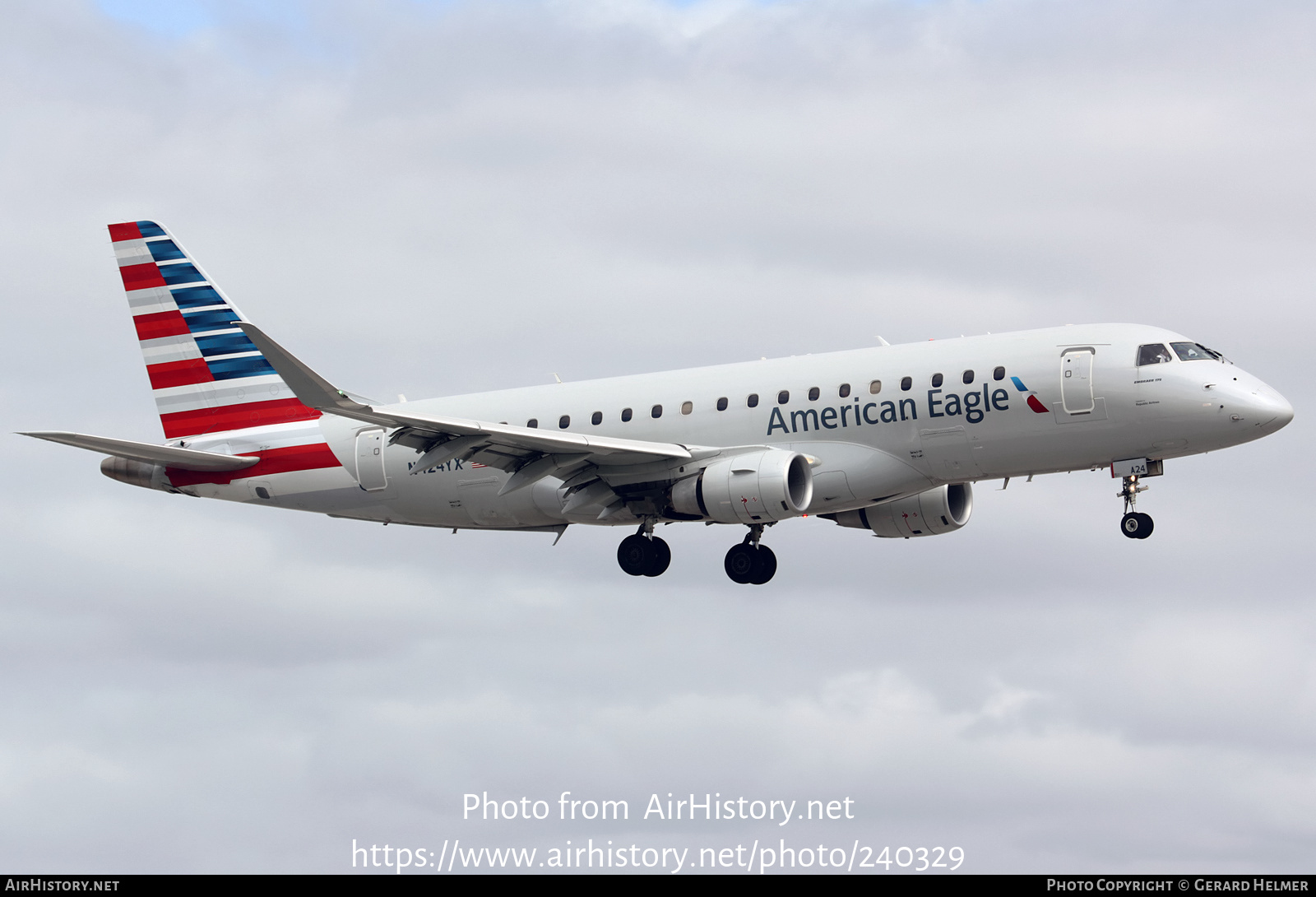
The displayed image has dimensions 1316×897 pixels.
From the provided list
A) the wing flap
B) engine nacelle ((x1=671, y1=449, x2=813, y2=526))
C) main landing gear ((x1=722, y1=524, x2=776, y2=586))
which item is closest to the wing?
the wing flap

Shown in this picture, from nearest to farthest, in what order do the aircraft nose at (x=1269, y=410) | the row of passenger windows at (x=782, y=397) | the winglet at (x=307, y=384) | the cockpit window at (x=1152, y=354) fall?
the winglet at (x=307, y=384) < the aircraft nose at (x=1269, y=410) < the cockpit window at (x=1152, y=354) < the row of passenger windows at (x=782, y=397)

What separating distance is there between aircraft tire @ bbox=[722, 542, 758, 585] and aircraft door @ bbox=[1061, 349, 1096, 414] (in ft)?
34.7

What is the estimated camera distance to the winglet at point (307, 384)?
1497 inches

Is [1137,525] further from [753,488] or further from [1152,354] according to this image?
[753,488]

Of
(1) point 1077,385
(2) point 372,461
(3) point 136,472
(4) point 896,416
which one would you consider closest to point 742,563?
(4) point 896,416

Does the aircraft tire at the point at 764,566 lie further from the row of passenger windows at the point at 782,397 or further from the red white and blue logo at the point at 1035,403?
the red white and blue logo at the point at 1035,403

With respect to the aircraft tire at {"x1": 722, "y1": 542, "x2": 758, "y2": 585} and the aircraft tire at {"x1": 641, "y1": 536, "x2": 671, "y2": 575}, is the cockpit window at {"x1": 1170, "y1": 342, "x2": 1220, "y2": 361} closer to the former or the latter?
the aircraft tire at {"x1": 722, "y1": 542, "x2": 758, "y2": 585}

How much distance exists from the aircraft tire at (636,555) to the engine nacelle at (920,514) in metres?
5.46

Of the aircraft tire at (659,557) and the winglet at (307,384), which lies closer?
the winglet at (307,384)

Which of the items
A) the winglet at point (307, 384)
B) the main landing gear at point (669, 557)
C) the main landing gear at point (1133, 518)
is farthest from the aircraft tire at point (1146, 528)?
the winglet at point (307, 384)

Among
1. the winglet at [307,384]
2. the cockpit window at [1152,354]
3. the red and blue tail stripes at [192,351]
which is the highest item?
the red and blue tail stripes at [192,351]

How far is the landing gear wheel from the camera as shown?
42906mm

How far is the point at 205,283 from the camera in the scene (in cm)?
5328

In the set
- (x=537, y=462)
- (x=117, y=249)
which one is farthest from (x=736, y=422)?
(x=117, y=249)
